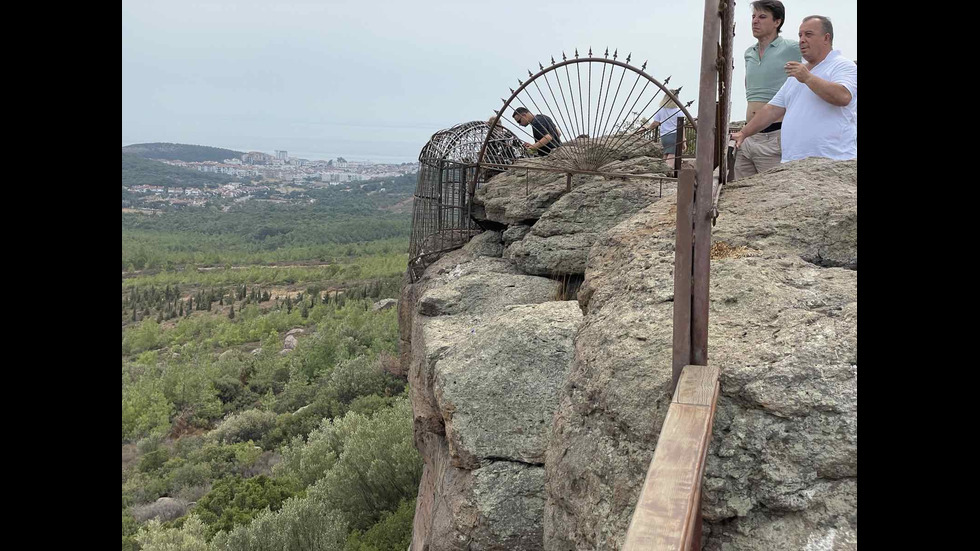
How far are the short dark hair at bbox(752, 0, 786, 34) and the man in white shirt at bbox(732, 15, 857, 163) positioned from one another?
619 mm


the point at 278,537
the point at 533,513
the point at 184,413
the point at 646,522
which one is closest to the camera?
the point at 646,522

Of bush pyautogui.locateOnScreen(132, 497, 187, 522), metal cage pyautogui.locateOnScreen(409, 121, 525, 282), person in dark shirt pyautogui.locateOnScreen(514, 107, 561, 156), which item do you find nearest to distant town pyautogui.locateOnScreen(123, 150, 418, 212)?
bush pyautogui.locateOnScreen(132, 497, 187, 522)

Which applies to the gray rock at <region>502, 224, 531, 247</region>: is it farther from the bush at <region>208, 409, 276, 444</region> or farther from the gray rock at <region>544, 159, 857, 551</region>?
the bush at <region>208, 409, 276, 444</region>

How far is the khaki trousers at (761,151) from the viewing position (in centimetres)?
470

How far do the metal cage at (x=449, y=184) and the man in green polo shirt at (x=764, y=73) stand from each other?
369cm

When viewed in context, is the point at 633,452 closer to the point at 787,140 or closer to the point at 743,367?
the point at 743,367

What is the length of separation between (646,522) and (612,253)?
2.05 m

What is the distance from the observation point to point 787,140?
3967 mm

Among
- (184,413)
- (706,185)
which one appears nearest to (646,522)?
(706,185)

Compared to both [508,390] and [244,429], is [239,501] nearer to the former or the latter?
[244,429]

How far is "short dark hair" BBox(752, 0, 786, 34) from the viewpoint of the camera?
4383 mm

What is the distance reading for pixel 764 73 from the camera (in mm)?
4598

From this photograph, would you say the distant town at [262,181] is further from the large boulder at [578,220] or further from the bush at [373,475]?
the large boulder at [578,220]

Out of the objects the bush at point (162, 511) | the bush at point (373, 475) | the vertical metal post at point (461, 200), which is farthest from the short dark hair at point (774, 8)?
the bush at point (162, 511)
